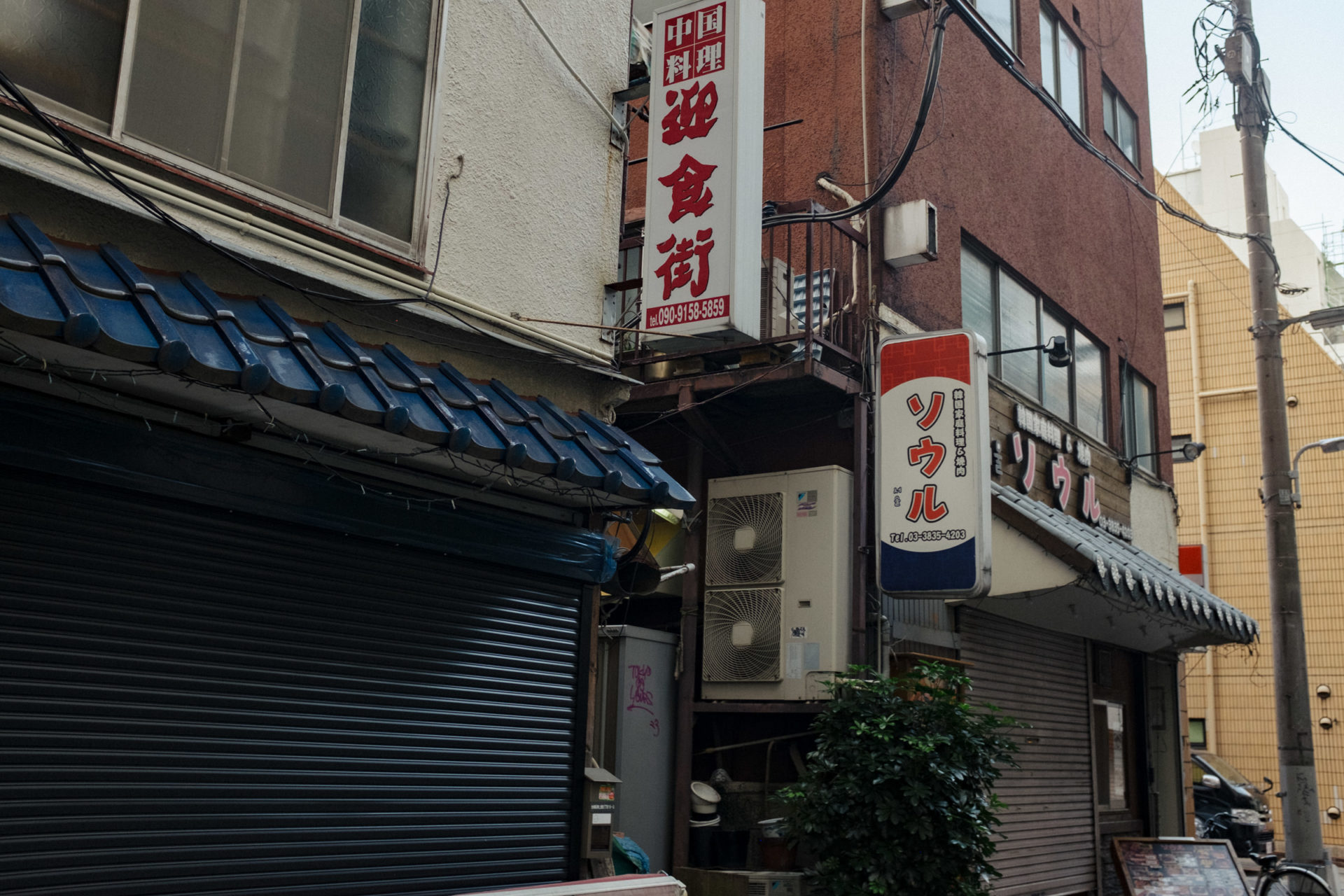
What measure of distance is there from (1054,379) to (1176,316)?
55.3 ft

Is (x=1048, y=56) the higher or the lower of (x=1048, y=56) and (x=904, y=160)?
the higher

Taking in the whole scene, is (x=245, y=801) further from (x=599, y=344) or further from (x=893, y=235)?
(x=893, y=235)

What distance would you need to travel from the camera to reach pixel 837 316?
10.5 m

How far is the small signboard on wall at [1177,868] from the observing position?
37.4ft

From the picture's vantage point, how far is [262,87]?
605 centimetres

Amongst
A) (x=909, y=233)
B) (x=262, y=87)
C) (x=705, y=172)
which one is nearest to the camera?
(x=262, y=87)

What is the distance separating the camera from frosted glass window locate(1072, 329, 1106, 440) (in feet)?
51.3

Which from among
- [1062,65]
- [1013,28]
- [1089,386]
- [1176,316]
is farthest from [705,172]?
[1176,316]

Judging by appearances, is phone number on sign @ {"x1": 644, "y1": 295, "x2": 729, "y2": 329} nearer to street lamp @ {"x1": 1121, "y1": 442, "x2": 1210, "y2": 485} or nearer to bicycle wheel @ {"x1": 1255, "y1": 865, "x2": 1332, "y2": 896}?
bicycle wheel @ {"x1": 1255, "y1": 865, "x2": 1332, "y2": 896}

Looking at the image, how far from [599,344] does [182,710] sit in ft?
11.9

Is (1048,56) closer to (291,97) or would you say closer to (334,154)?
(334,154)

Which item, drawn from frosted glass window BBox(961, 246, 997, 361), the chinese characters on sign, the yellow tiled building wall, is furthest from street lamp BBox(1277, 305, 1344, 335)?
the yellow tiled building wall

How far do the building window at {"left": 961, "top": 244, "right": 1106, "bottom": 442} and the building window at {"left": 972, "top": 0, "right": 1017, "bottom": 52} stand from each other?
2.95 metres

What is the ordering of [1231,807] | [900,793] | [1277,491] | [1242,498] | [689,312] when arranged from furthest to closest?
1. [1242,498]
2. [1231,807]
3. [1277,491]
4. [900,793]
5. [689,312]
